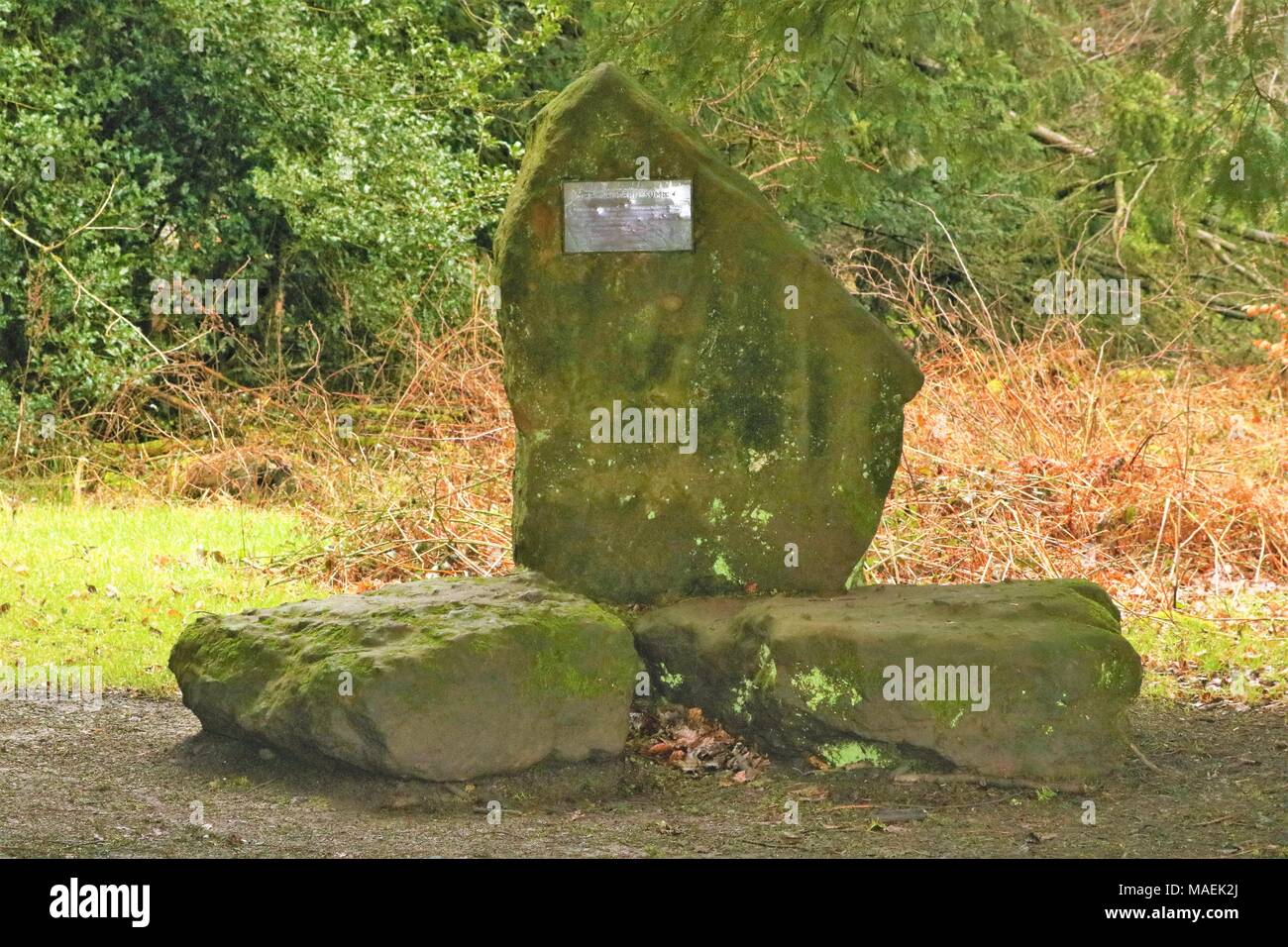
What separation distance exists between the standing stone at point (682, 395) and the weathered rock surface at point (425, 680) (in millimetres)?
573

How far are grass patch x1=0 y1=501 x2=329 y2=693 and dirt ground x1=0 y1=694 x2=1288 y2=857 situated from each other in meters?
1.56

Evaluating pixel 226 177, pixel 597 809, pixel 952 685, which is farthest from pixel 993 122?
pixel 597 809

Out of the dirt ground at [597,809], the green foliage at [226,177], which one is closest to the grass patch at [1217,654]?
the dirt ground at [597,809]

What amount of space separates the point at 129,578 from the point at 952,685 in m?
5.70

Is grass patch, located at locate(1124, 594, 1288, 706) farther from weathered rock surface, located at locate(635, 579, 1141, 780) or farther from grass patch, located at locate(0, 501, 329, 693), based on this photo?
grass patch, located at locate(0, 501, 329, 693)

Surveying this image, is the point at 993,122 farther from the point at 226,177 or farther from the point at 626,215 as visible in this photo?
the point at 626,215

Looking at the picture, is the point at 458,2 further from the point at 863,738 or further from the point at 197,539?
the point at 863,738

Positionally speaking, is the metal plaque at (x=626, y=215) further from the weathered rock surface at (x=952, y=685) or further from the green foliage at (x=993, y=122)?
the weathered rock surface at (x=952, y=685)

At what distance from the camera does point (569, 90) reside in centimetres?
658

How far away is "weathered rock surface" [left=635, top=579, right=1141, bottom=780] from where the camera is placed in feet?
18.3

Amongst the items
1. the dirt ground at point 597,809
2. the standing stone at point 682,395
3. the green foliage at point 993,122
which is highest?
the green foliage at point 993,122

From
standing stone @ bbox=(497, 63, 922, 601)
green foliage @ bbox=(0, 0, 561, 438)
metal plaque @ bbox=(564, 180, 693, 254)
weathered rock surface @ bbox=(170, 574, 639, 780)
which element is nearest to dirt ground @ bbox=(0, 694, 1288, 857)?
weathered rock surface @ bbox=(170, 574, 639, 780)

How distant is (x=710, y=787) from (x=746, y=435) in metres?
1.48

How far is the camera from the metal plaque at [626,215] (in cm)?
640
